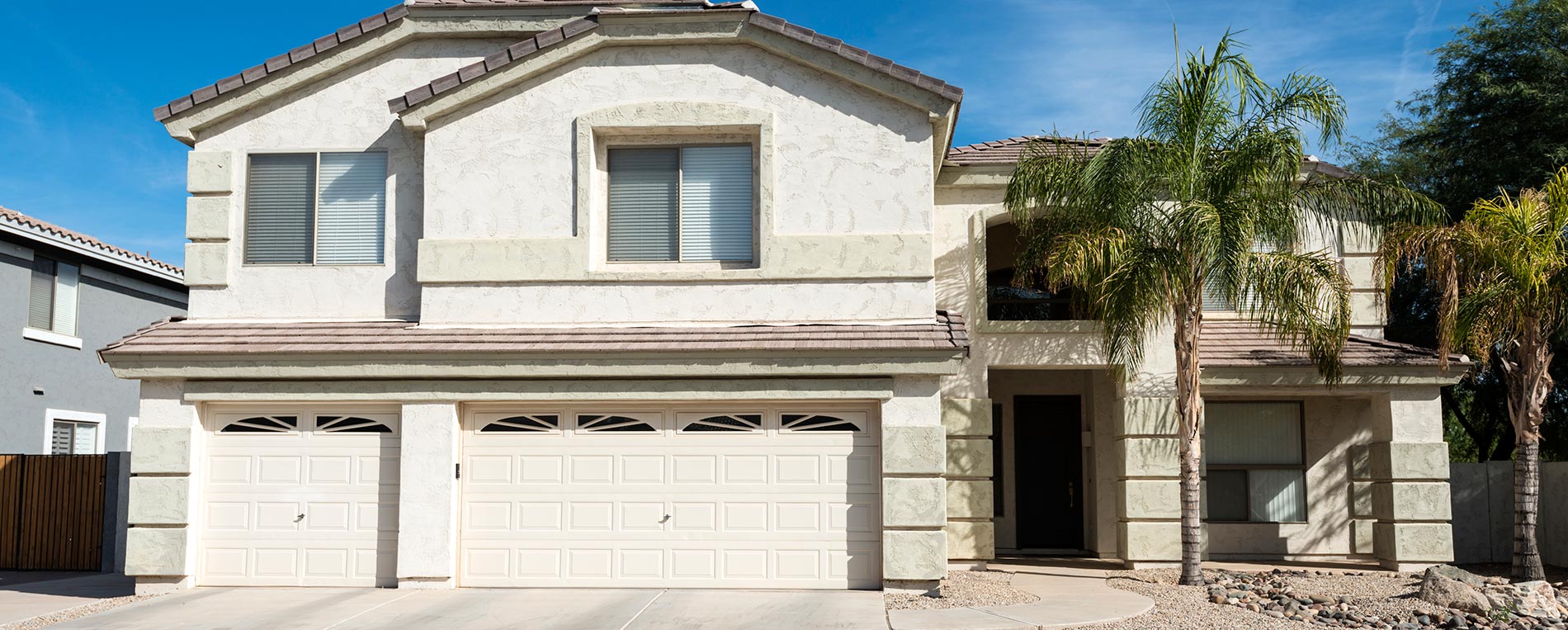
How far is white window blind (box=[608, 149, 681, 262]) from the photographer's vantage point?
45.5 feet

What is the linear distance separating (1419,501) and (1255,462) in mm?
2261

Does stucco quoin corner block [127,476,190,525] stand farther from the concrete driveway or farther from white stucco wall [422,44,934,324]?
white stucco wall [422,44,934,324]

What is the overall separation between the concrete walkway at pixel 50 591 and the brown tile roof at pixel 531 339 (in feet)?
8.73

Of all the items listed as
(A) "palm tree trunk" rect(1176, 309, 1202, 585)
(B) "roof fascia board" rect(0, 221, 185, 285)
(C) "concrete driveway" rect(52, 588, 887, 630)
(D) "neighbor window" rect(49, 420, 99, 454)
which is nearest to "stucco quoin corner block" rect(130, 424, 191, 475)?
(C) "concrete driveway" rect(52, 588, 887, 630)

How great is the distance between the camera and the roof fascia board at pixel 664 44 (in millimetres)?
13586

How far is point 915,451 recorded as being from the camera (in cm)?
1292

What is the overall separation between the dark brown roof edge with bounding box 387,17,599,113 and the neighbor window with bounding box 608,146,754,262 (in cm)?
142

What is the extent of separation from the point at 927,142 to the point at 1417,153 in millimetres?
16555

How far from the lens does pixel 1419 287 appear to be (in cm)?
2308

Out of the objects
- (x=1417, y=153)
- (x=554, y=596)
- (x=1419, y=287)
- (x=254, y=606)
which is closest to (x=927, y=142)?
(x=554, y=596)

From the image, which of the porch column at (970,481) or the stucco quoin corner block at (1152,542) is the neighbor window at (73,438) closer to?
the porch column at (970,481)

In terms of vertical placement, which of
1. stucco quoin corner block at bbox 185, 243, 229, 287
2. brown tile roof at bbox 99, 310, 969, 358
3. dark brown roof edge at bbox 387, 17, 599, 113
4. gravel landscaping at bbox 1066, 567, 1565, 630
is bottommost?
gravel landscaping at bbox 1066, 567, 1565, 630

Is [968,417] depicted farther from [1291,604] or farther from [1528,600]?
[1528,600]

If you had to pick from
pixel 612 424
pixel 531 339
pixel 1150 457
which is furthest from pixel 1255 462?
pixel 531 339
